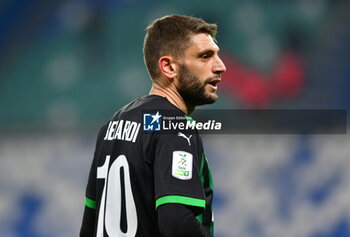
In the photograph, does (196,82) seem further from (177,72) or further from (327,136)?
(327,136)

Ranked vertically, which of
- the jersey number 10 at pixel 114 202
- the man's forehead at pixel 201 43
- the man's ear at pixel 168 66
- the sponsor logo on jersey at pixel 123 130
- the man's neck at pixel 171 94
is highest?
the man's forehead at pixel 201 43

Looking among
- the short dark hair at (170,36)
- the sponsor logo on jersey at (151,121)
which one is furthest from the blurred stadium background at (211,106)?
the sponsor logo on jersey at (151,121)

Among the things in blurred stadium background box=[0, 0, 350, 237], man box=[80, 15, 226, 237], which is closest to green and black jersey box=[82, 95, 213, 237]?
man box=[80, 15, 226, 237]

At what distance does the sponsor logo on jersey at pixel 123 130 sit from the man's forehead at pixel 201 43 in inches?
12.4

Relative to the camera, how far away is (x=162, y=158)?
6.11 feet

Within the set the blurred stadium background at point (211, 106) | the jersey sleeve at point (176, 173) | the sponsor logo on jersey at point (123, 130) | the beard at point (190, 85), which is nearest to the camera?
the jersey sleeve at point (176, 173)

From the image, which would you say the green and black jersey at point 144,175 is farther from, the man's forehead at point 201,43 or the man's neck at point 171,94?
the man's forehead at point 201,43

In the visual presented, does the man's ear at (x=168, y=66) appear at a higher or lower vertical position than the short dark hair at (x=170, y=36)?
lower

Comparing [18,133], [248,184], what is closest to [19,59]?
[18,133]

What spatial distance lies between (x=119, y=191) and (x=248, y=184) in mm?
3058

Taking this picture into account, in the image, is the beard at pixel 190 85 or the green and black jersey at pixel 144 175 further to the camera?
the beard at pixel 190 85

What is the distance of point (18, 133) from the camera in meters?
5.12

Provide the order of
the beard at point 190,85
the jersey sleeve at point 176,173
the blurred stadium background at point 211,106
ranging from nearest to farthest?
1. the jersey sleeve at point 176,173
2. the beard at point 190,85
3. the blurred stadium background at point 211,106

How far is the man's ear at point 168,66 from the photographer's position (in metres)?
2.09
